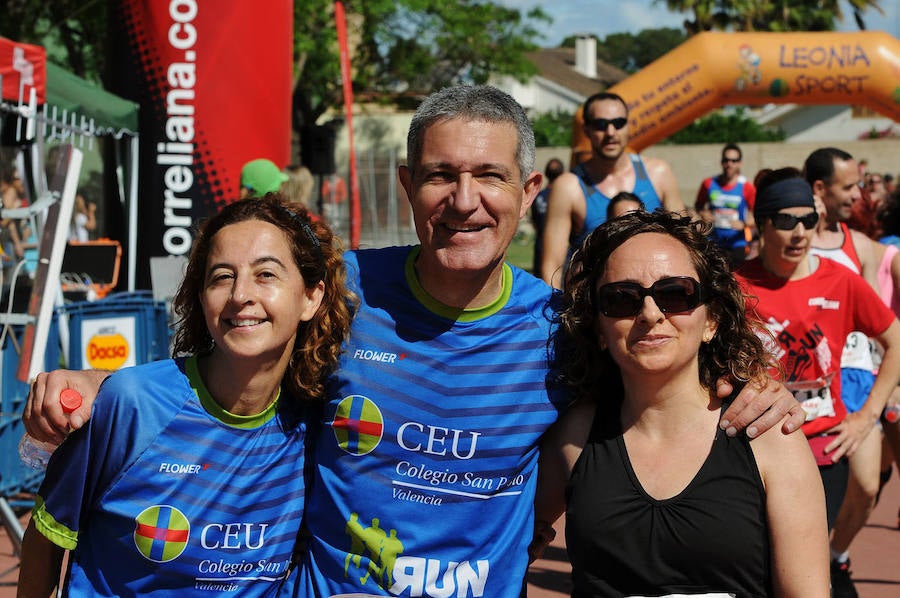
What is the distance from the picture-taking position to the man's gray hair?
2551 millimetres

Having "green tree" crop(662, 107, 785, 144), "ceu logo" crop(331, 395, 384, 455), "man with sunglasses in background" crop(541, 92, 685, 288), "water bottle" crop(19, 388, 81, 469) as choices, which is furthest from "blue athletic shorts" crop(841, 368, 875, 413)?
"green tree" crop(662, 107, 785, 144)

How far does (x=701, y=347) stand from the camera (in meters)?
2.68

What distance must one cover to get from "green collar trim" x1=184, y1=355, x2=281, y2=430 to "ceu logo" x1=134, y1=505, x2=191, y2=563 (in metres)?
0.24

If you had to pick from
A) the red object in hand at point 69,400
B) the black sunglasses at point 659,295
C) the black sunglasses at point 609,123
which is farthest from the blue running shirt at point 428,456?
the black sunglasses at point 609,123

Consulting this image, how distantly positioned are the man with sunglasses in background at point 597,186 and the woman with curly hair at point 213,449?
12.9 ft

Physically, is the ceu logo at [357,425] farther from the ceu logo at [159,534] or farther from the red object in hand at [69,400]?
the red object in hand at [69,400]

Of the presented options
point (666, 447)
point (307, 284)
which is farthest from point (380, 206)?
point (666, 447)

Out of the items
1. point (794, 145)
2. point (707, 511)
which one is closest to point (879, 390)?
point (707, 511)

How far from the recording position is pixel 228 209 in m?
2.64

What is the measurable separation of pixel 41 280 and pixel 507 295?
3438mm

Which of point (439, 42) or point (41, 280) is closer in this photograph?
point (41, 280)

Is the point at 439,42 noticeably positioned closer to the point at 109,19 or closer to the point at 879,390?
the point at 109,19

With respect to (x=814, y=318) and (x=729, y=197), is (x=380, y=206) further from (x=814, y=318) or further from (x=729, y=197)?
(x=814, y=318)

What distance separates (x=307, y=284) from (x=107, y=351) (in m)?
4.71
